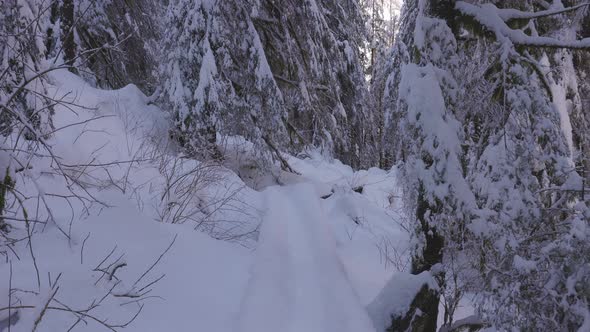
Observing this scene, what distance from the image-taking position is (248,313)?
12.3 feet

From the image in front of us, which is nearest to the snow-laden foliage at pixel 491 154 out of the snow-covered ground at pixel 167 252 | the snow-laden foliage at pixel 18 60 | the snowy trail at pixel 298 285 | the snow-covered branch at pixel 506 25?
the snow-covered branch at pixel 506 25

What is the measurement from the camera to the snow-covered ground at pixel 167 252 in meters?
2.90

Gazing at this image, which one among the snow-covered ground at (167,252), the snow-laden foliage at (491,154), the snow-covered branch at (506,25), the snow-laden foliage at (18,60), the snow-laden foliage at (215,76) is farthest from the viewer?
the snow-laden foliage at (215,76)

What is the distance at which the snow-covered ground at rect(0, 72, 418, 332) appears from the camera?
2.90 m

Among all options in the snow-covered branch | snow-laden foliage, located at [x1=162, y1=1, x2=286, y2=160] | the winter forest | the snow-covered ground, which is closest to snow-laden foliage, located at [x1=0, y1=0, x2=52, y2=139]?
the winter forest

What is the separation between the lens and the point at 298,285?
15.0 feet

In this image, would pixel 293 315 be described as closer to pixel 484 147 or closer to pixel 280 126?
pixel 484 147

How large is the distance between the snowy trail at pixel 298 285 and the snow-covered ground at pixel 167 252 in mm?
16

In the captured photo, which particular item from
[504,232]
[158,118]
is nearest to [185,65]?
[158,118]

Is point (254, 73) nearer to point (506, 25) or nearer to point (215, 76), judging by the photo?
point (215, 76)

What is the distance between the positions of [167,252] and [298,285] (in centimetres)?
151

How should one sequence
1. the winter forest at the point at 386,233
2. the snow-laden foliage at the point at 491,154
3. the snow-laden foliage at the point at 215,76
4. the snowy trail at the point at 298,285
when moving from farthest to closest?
the snow-laden foliage at the point at 215,76, the snowy trail at the point at 298,285, the snow-laden foliage at the point at 491,154, the winter forest at the point at 386,233

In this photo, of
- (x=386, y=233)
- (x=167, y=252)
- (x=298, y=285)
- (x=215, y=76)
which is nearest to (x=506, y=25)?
(x=298, y=285)

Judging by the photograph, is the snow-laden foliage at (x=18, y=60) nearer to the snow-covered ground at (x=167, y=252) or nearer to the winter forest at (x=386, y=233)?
the winter forest at (x=386, y=233)
